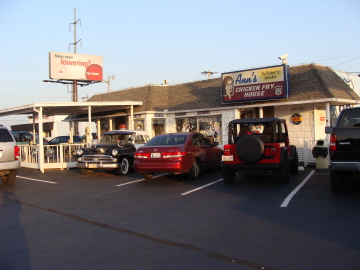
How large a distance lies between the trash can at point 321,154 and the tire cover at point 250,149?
15.9ft

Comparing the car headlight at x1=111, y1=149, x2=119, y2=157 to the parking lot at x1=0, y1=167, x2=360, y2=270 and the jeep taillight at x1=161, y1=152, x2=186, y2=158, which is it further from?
the jeep taillight at x1=161, y1=152, x2=186, y2=158

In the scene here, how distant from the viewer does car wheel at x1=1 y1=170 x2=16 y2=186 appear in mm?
11870

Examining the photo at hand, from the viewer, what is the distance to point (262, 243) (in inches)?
208

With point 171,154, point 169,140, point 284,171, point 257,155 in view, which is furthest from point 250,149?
point 169,140

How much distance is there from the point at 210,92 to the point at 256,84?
3551 mm

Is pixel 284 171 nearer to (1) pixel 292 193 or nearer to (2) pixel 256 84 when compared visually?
(1) pixel 292 193

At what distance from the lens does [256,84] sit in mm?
17109

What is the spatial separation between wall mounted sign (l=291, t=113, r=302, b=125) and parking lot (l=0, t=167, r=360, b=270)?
635cm

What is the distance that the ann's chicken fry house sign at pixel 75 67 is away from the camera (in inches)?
1119

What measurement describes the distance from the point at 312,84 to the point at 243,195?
9291 mm

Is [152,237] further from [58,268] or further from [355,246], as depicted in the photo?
[355,246]

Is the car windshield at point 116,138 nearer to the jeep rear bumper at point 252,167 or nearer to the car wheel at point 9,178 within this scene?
the car wheel at point 9,178

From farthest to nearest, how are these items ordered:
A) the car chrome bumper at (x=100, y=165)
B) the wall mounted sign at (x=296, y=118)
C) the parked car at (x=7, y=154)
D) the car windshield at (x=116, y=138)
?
1. the wall mounted sign at (x=296, y=118)
2. the car windshield at (x=116, y=138)
3. the car chrome bumper at (x=100, y=165)
4. the parked car at (x=7, y=154)

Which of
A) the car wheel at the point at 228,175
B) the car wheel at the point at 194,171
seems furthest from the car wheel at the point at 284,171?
the car wheel at the point at 194,171
